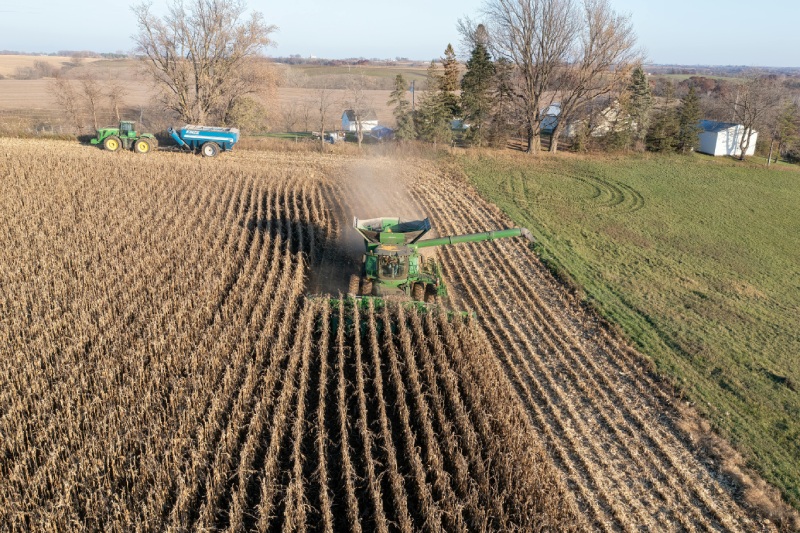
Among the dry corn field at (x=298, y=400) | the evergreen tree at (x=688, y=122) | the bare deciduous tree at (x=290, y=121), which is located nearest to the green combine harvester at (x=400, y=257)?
the dry corn field at (x=298, y=400)

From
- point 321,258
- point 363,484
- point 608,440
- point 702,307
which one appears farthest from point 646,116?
point 363,484

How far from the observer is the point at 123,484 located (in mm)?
8195

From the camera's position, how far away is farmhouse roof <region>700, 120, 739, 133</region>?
4684 centimetres

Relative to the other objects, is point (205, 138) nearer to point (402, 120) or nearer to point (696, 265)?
point (402, 120)

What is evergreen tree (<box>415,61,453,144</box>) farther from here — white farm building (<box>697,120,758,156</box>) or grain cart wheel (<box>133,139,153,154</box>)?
white farm building (<box>697,120,758,156</box>)

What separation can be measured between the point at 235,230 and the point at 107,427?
1107 centimetres

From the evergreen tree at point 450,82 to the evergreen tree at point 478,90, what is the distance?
98 cm

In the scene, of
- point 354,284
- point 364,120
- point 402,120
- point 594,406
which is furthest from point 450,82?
point 594,406

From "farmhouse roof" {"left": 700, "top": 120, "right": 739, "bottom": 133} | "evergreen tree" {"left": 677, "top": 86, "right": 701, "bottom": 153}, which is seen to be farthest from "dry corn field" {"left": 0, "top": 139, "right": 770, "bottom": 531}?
"farmhouse roof" {"left": 700, "top": 120, "right": 739, "bottom": 133}

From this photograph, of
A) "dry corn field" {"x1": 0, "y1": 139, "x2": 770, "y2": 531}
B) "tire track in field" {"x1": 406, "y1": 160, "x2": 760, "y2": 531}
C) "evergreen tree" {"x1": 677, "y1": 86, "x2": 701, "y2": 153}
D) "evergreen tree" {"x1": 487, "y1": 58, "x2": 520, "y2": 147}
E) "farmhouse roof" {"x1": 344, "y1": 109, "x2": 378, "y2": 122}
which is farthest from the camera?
"farmhouse roof" {"x1": 344, "y1": 109, "x2": 378, "y2": 122}

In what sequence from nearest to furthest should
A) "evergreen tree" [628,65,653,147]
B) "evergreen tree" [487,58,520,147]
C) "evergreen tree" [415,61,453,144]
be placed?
"evergreen tree" [415,61,453,144], "evergreen tree" [487,58,520,147], "evergreen tree" [628,65,653,147]

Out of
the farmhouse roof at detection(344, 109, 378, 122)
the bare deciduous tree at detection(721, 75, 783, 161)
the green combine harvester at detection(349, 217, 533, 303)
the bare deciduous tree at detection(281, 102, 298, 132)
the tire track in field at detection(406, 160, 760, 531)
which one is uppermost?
the bare deciduous tree at detection(721, 75, 783, 161)

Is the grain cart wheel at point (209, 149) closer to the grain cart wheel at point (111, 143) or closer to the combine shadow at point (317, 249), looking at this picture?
the grain cart wheel at point (111, 143)

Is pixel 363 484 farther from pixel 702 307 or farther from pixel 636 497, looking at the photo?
pixel 702 307
